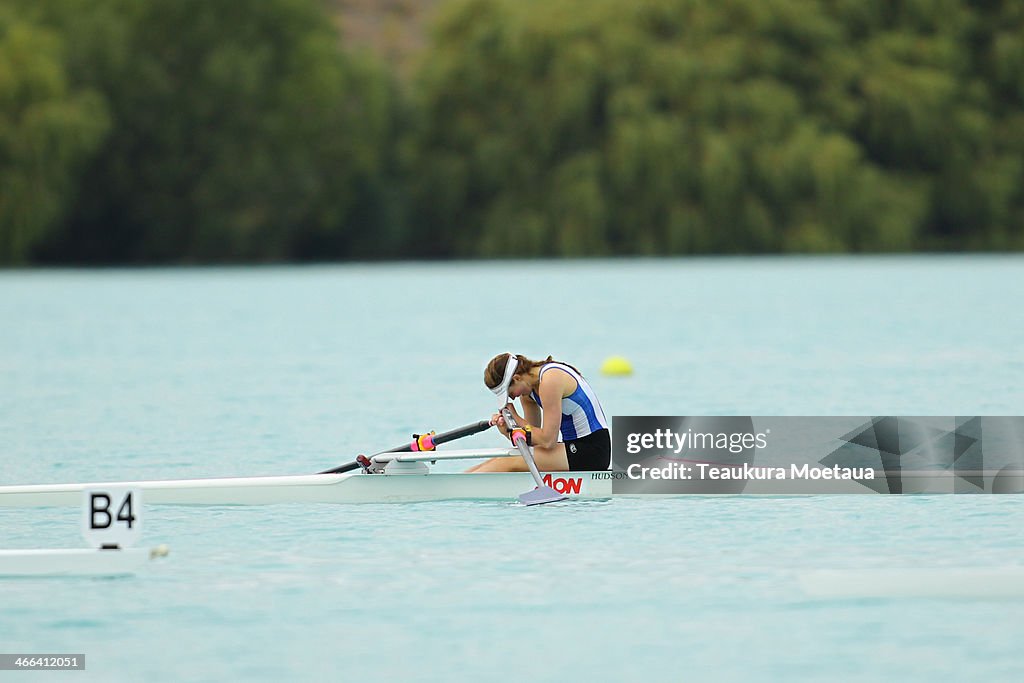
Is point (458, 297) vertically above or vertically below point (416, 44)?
below

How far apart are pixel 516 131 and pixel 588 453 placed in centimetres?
4218

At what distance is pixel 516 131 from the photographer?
5172cm

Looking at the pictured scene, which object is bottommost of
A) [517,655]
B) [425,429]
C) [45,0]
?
[517,655]

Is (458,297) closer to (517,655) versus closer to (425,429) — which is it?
(425,429)

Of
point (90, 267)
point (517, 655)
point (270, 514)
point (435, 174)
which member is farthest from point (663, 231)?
point (517, 655)

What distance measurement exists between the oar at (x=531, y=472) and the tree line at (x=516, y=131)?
37440mm

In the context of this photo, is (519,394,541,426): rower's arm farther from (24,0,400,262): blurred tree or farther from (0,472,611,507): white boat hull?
(24,0,400,262): blurred tree

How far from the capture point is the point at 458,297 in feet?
126

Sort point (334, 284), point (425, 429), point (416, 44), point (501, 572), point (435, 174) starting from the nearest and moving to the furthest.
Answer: point (501, 572)
point (425, 429)
point (334, 284)
point (435, 174)
point (416, 44)

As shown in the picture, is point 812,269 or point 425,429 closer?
point 425,429

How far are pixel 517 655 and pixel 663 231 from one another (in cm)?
4216

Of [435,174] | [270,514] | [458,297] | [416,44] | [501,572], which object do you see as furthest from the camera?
[416,44]

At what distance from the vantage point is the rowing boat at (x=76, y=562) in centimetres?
841

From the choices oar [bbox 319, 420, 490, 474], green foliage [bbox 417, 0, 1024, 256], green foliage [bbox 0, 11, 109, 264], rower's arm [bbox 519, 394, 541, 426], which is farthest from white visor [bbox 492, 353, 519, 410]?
green foliage [bbox 0, 11, 109, 264]
